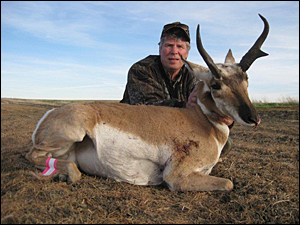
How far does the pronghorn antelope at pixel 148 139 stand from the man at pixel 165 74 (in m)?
1.59

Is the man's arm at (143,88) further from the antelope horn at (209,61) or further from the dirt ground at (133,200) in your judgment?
the dirt ground at (133,200)

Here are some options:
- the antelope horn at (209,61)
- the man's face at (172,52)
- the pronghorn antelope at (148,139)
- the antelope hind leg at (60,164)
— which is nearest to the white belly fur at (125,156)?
the pronghorn antelope at (148,139)

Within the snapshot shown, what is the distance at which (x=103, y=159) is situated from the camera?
375cm

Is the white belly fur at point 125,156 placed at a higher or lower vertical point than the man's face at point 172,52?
lower

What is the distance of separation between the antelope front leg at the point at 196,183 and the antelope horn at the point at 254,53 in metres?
1.76

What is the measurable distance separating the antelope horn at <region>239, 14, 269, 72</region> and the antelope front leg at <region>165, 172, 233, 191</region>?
1761 millimetres

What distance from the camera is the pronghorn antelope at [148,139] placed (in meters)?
3.63

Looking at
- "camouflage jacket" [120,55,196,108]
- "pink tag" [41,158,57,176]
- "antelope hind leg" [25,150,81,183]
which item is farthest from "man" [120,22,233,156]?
"pink tag" [41,158,57,176]

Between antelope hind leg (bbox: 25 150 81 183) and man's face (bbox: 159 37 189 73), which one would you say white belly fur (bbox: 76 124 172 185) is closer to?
antelope hind leg (bbox: 25 150 81 183)

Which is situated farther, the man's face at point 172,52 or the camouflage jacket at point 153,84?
the man's face at point 172,52

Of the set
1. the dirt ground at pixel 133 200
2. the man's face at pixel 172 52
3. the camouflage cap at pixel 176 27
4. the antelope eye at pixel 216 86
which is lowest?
the dirt ground at pixel 133 200

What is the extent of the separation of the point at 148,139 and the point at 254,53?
2.13 metres

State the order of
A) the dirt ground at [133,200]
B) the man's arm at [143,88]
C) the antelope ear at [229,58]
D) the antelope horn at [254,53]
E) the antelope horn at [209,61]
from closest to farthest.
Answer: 1. the dirt ground at [133,200]
2. the antelope horn at [209,61]
3. the antelope horn at [254,53]
4. the antelope ear at [229,58]
5. the man's arm at [143,88]

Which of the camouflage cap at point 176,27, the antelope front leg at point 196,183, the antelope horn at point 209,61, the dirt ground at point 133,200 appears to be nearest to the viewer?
the dirt ground at point 133,200
